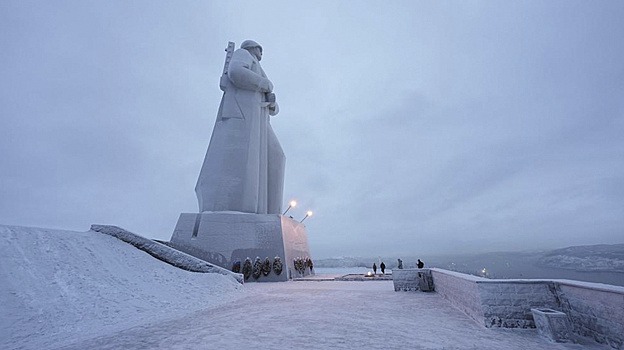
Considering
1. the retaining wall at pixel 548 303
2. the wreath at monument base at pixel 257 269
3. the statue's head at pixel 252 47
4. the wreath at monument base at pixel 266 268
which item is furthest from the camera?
the statue's head at pixel 252 47

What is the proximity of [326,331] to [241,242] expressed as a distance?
1293cm

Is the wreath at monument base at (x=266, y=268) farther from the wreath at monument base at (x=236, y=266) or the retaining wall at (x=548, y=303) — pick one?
the retaining wall at (x=548, y=303)

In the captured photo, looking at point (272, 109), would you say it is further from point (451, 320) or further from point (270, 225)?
point (451, 320)

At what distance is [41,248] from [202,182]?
35.5 ft

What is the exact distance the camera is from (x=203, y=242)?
16.9m

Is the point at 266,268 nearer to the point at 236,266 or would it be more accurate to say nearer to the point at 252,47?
the point at 236,266

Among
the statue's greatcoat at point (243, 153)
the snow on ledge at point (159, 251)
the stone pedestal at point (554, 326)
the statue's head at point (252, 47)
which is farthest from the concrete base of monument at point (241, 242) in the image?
the stone pedestal at point (554, 326)

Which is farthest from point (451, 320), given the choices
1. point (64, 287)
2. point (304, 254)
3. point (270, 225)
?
point (304, 254)

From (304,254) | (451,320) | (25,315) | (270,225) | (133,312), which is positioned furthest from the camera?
(304,254)

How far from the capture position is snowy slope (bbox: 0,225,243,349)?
17.5 ft

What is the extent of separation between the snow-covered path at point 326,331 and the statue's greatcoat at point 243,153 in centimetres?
1169

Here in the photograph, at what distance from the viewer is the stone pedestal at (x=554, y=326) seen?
14.4 ft

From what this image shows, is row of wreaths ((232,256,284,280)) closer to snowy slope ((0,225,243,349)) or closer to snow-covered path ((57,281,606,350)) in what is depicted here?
snowy slope ((0,225,243,349))

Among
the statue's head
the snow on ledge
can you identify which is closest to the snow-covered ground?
the snow on ledge
